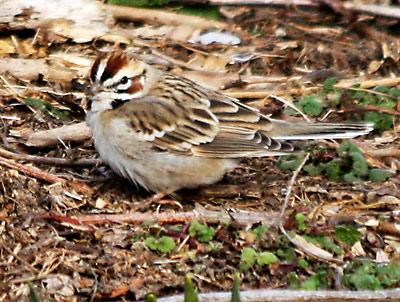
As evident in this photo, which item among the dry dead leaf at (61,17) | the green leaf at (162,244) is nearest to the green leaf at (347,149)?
the green leaf at (162,244)

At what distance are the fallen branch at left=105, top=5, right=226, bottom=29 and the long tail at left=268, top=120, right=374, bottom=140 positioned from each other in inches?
90.7

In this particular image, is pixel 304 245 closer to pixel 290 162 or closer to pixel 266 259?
pixel 266 259

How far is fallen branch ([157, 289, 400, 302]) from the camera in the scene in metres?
6.05

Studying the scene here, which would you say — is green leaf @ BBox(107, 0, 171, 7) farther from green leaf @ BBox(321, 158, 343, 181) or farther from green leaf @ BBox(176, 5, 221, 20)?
green leaf @ BBox(321, 158, 343, 181)

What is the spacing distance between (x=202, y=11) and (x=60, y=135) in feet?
8.26

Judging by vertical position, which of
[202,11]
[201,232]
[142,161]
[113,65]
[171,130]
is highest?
[113,65]

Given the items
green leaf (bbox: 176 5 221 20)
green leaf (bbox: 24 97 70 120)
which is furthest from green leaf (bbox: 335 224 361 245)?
green leaf (bbox: 176 5 221 20)

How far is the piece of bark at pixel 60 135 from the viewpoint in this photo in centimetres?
A: 742

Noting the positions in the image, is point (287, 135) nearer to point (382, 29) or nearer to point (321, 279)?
point (321, 279)

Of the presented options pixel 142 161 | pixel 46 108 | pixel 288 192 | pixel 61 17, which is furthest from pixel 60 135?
pixel 61 17

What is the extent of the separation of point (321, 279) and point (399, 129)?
79.6 inches

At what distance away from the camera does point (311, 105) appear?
8.06m

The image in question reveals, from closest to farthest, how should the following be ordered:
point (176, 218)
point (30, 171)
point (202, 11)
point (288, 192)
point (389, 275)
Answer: point (389, 275)
point (176, 218)
point (288, 192)
point (30, 171)
point (202, 11)

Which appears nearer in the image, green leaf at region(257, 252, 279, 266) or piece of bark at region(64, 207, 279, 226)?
green leaf at region(257, 252, 279, 266)
